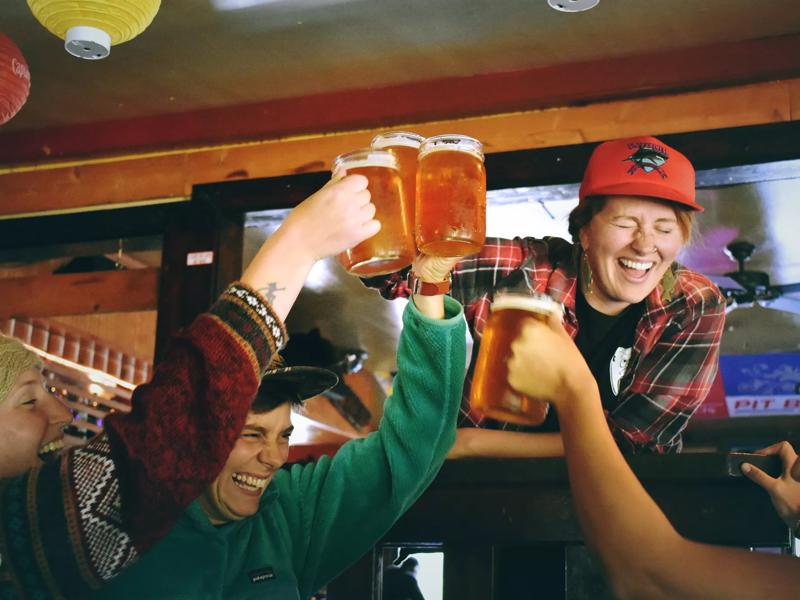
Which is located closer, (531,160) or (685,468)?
(685,468)

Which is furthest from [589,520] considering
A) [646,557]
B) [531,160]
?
[531,160]

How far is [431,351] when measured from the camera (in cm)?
186

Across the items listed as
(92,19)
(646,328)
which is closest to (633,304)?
(646,328)

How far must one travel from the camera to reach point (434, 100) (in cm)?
328

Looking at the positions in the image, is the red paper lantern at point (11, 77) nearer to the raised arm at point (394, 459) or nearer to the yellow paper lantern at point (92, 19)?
the yellow paper lantern at point (92, 19)

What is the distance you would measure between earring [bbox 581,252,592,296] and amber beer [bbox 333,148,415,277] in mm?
1124

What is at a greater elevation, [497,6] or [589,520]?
[497,6]

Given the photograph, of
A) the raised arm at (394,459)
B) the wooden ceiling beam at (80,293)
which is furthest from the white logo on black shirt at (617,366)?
the wooden ceiling beam at (80,293)

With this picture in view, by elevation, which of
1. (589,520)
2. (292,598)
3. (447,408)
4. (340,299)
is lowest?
(292,598)

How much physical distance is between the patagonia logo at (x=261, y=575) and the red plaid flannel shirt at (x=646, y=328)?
836 mm

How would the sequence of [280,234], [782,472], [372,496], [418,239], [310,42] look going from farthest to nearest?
[310,42] < [372,496] < [782,472] < [418,239] < [280,234]

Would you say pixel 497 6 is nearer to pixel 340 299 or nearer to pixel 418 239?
pixel 418 239

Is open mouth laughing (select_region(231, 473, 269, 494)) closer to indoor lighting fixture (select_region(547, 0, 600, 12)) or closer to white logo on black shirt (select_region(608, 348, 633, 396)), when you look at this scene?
white logo on black shirt (select_region(608, 348, 633, 396))

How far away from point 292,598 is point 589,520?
766 millimetres
